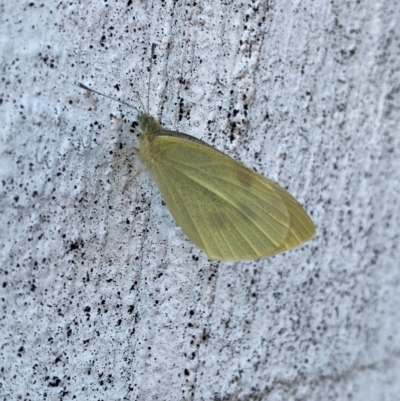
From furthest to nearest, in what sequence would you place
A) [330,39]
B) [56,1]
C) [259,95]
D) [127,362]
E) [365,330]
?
[365,330], [330,39], [259,95], [127,362], [56,1]

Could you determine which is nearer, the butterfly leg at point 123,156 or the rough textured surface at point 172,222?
the rough textured surface at point 172,222

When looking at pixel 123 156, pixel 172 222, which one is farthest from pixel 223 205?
pixel 123 156

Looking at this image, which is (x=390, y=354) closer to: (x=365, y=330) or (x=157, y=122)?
(x=365, y=330)

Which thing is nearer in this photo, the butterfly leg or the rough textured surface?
the rough textured surface

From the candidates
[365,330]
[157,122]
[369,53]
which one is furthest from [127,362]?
[369,53]

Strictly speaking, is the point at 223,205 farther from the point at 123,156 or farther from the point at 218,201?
the point at 123,156
